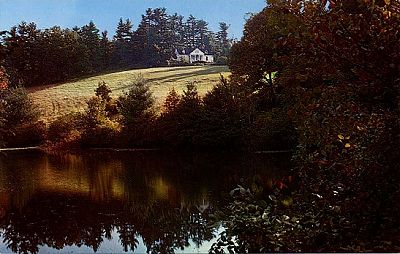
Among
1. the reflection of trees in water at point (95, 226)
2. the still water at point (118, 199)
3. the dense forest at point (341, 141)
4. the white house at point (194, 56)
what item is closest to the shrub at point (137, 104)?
the white house at point (194, 56)

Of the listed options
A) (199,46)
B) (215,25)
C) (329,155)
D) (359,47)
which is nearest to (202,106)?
(199,46)

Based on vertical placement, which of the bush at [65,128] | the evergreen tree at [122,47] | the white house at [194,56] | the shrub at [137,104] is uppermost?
the evergreen tree at [122,47]

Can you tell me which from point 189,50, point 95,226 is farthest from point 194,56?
point 95,226

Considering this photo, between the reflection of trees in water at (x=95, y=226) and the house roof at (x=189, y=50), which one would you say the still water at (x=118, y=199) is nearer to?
the reflection of trees in water at (x=95, y=226)

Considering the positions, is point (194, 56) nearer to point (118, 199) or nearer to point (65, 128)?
point (65, 128)

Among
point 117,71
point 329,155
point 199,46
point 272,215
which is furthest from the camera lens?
point 117,71

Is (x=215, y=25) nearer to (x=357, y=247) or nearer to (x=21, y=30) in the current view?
(x=21, y=30)
